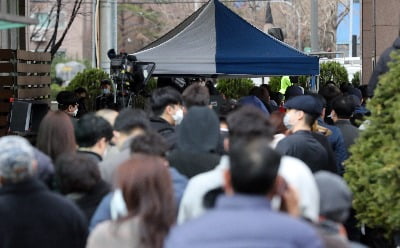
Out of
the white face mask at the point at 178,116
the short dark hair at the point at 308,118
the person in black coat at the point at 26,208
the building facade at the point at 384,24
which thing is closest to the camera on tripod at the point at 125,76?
the white face mask at the point at 178,116

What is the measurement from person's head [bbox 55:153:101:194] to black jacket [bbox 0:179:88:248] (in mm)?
375

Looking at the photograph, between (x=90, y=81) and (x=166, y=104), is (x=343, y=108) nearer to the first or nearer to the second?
(x=166, y=104)

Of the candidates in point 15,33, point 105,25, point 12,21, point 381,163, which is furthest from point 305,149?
point 105,25

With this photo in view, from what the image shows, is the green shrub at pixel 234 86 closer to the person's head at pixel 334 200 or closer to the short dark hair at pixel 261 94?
the short dark hair at pixel 261 94

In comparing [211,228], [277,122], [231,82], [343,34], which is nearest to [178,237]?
[211,228]

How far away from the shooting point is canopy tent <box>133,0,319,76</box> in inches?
533

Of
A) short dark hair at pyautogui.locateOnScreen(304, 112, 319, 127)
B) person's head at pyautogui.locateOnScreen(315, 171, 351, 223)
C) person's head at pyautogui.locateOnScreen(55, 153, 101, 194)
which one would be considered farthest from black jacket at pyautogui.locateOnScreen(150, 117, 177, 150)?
person's head at pyautogui.locateOnScreen(315, 171, 351, 223)

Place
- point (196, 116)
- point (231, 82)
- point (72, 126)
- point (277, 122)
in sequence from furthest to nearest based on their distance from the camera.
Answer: point (231, 82) → point (277, 122) → point (72, 126) → point (196, 116)

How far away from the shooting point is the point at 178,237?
3.93 metres

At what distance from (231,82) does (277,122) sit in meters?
18.9

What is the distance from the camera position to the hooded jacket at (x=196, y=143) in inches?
256

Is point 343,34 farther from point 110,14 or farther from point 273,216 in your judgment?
point 273,216

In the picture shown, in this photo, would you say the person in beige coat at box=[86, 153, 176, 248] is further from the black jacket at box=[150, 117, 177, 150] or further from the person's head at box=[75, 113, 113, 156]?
the black jacket at box=[150, 117, 177, 150]

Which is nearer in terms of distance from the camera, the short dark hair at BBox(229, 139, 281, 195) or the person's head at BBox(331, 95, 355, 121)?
the short dark hair at BBox(229, 139, 281, 195)
